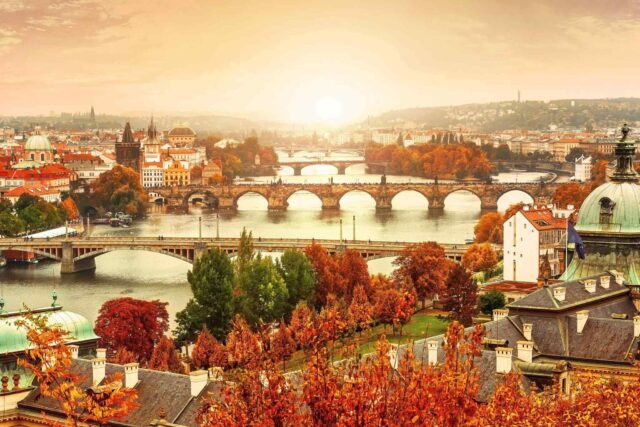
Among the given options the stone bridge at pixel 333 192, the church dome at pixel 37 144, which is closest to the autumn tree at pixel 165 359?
the stone bridge at pixel 333 192

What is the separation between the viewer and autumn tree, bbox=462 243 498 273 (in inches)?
1366

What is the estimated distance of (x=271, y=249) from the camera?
135ft

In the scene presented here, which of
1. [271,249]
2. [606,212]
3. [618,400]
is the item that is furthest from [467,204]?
[618,400]

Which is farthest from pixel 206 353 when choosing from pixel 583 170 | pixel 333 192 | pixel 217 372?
pixel 583 170

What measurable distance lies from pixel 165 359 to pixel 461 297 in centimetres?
663

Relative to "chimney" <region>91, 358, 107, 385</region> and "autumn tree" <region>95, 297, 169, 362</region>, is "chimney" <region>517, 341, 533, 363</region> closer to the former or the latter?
"chimney" <region>91, 358, 107, 385</region>

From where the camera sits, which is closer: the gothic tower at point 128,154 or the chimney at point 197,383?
the chimney at point 197,383

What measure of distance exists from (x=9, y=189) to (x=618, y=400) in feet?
198

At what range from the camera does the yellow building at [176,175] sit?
84125mm

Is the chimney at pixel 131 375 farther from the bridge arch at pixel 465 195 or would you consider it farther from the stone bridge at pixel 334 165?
the stone bridge at pixel 334 165

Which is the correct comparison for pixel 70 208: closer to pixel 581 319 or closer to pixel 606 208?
pixel 606 208

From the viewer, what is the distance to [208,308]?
26.7 metres

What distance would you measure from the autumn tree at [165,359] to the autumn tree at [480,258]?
13.6 m

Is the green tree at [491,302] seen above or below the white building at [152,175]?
above
